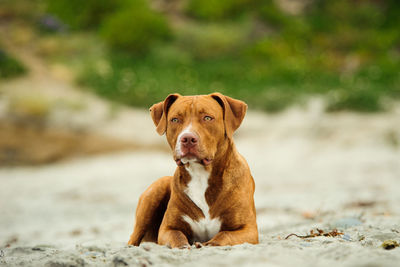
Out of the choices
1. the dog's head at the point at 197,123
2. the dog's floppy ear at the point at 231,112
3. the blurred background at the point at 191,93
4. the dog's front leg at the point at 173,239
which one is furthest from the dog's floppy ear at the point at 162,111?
the blurred background at the point at 191,93

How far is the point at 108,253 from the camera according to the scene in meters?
3.57

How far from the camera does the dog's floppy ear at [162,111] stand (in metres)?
3.90

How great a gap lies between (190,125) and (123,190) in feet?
23.1

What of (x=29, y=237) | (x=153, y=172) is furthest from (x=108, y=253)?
(x=153, y=172)

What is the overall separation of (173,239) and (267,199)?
4936 millimetres

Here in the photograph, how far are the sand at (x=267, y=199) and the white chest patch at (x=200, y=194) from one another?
42 cm

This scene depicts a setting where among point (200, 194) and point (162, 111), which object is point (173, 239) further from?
point (162, 111)

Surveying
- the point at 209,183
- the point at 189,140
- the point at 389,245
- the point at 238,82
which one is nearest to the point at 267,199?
the point at 209,183

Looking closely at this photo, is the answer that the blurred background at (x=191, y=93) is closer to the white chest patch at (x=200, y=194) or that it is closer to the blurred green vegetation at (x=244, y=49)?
the blurred green vegetation at (x=244, y=49)

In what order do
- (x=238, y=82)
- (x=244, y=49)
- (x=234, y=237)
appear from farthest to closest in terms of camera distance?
1. (x=244, y=49)
2. (x=238, y=82)
3. (x=234, y=237)

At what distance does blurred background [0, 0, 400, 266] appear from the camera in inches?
310

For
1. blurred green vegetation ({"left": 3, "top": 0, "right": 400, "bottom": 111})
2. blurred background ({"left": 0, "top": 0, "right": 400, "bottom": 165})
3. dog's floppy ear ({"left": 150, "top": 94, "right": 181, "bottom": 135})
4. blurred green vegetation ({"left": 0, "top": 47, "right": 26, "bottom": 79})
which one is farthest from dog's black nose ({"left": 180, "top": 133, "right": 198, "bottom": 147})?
blurred green vegetation ({"left": 0, "top": 47, "right": 26, "bottom": 79})

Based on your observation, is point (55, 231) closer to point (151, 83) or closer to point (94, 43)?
point (151, 83)

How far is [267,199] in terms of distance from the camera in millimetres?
8312
